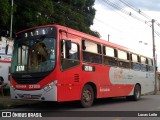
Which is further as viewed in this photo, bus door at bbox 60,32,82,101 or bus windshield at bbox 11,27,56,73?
bus door at bbox 60,32,82,101

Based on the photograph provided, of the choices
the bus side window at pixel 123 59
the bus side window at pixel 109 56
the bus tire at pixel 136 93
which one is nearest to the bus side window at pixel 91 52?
the bus side window at pixel 109 56

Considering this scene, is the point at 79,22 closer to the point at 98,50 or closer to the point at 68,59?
the point at 98,50

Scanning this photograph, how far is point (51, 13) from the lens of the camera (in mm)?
25953

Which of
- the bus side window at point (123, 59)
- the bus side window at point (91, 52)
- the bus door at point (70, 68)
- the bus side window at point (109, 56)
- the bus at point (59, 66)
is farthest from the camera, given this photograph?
the bus side window at point (123, 59)

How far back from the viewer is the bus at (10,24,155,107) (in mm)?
11922

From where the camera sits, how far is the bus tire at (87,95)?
44.3ft

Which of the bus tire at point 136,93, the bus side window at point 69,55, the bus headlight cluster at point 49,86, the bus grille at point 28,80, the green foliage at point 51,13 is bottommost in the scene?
the bus tire at point 136,93

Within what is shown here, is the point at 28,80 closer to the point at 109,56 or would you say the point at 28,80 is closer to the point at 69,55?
the point at 69,55

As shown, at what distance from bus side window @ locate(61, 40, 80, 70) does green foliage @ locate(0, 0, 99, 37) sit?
877 cm

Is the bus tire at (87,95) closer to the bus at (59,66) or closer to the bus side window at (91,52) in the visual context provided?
the bus at (59,66)

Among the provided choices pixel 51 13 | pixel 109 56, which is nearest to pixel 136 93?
pixel 109 56

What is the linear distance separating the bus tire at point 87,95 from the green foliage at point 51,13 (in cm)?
915

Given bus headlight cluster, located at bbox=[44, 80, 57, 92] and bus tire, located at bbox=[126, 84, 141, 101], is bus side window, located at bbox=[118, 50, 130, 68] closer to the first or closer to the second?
bus tire, located at bbox=[126, 84, 141, 101]

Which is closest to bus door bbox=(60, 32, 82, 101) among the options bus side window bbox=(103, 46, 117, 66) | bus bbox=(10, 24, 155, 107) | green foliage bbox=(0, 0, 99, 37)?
bus bbox=(10, 24, 155, 107)
